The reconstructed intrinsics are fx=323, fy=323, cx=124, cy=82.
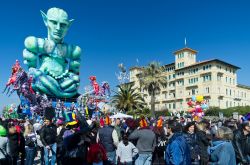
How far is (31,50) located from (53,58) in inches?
132

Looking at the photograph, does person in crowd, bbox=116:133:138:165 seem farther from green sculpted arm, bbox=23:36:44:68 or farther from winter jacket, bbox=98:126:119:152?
green sculpted arm, bbox=23:36:44:68

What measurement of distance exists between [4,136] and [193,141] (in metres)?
4.06

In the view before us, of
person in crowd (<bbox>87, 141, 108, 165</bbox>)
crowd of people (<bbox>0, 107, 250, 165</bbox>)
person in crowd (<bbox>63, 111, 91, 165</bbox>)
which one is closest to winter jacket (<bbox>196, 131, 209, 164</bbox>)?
crowd of people (<bbox>0, 107, 250, 165</bbox>)

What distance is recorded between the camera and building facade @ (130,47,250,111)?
236ft

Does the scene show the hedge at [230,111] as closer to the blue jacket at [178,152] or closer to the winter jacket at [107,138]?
the winter jacket at [107,138]

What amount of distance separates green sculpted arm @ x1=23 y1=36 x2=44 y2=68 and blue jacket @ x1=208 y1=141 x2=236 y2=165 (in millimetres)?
42709

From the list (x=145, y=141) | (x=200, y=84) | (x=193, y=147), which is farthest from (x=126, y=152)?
(x=200, y=84)

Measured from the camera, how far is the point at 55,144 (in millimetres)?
10578

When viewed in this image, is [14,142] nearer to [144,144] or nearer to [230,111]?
[144,144]

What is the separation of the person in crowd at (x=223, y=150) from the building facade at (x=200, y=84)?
67551 millimetres

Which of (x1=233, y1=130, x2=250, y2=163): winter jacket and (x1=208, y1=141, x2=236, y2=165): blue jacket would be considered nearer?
(x1=208, y1=141, x2=236, y2=165): blue jacket

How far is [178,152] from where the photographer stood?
19.8ft

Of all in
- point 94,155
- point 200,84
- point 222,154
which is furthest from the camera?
point 200,84

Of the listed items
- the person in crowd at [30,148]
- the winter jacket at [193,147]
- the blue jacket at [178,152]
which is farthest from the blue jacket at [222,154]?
the person in crowd at [30,148]
